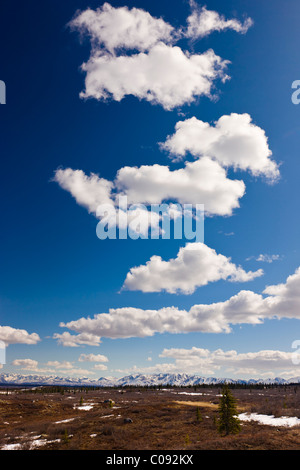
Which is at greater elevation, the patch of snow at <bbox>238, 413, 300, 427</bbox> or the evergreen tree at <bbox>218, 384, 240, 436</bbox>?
the evergreen tree at <bbox>218, 384, 240, 436</bbox>

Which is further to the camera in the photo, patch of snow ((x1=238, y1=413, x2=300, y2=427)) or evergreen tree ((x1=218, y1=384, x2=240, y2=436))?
patch of snow ((x1=238, y1=413, x2=300, y2=427))

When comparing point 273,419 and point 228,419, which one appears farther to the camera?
point 273,419

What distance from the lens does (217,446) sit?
20.2m

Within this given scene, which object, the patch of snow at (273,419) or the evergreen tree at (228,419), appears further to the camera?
the patch of snow at (273,419)

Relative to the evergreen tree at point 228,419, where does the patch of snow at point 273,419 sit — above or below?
below

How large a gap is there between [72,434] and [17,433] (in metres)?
7.41

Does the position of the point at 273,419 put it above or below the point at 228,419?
below
